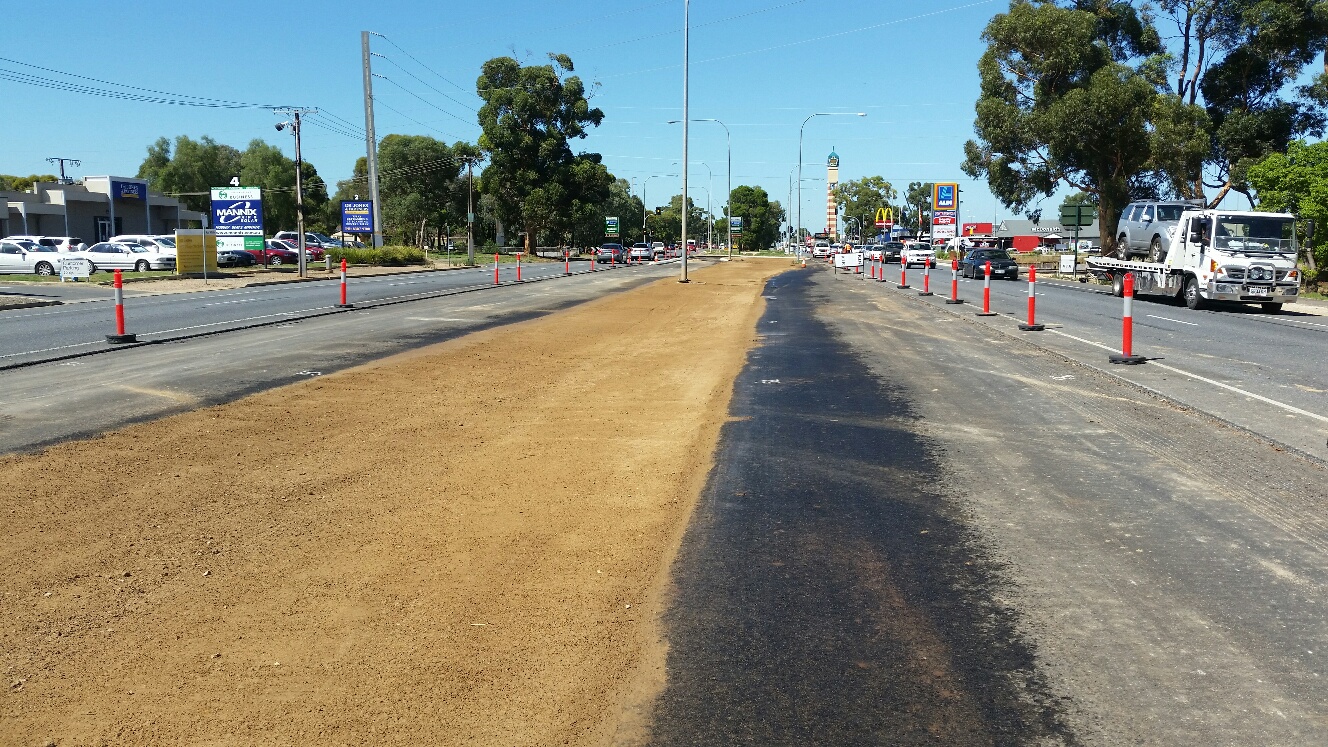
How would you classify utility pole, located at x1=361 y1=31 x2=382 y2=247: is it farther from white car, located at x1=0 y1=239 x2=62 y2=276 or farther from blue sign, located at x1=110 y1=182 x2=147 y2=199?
blue sign, located at x1=110 y1=182 x2=147 y2=199

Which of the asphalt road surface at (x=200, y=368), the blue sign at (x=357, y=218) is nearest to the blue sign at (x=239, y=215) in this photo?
the blue sign at (x=357, y=218)

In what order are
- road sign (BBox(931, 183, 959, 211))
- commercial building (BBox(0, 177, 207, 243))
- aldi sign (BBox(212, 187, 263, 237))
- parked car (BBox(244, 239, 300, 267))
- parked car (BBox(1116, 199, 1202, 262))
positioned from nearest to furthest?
parked car (BBox(1116, 199, 1202, 262))
aldi sign (BBox(212, 187, 263, 237))
parked car (BBox(244, 239, 300, 267))
commercial building (BBox(0, 177, 207, 243))
road sign (BBox(931, 183, 959, 211))

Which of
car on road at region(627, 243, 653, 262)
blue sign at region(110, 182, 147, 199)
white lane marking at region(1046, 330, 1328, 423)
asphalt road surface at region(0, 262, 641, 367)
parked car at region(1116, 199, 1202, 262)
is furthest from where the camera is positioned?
car on road at region(627, 243, 653, 262)

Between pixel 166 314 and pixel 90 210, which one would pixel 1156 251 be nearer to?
pixel 166 314

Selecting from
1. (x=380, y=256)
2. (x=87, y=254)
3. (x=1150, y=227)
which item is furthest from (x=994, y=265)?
(x=87, y=254)

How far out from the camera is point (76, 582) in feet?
17.4

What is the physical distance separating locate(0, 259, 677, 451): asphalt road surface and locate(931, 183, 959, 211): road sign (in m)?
86.2

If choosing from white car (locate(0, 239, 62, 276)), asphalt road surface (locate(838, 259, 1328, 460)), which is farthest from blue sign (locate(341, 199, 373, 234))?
asphalt road surface (locate(838, 259, 1328, 460))

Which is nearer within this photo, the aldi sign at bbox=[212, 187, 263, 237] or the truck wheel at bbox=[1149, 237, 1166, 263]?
the truck wheel at bbox=[1149, 237, 1166, 263]

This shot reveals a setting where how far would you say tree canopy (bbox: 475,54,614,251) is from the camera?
253 ft

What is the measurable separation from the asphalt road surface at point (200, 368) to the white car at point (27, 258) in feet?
79.3

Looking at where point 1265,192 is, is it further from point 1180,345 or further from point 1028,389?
point 1028,389

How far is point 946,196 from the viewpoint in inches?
4087

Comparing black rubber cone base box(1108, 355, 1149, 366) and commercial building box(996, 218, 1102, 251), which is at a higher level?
commercial building box(996, 218, 1102, 251)
